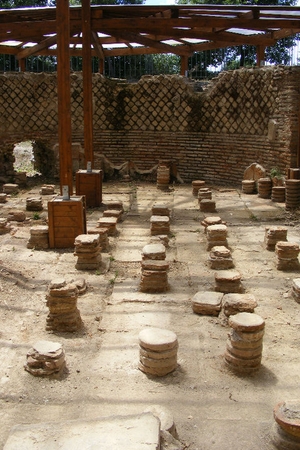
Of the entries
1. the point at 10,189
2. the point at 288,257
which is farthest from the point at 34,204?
the point at 288,257

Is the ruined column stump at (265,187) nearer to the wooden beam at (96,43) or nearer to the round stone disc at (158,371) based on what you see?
the wooden beam at (96,43)

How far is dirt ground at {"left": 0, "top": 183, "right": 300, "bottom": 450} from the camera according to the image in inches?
164

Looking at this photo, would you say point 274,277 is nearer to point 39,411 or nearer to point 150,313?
point 150,313

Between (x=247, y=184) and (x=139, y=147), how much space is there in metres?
4.24

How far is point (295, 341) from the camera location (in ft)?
17.9

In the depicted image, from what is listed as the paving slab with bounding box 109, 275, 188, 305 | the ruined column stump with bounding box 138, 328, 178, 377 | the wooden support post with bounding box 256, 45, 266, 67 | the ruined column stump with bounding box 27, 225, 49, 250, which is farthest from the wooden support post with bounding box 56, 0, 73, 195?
the wooden support post with bounding box 256, 45, 266, 67

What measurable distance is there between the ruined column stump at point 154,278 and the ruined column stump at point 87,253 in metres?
1.11

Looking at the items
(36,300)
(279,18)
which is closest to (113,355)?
(36,300)

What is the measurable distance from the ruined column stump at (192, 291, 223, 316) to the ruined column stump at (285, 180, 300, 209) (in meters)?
6.00

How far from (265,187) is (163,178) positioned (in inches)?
123

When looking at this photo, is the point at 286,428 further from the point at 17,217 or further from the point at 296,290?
the point at 17,217

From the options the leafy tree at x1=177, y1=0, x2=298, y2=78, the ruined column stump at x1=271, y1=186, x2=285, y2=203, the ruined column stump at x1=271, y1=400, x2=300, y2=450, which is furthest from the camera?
the leafy tree at x1=177, y1=0, x2=298, y2=78

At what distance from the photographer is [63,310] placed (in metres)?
5.65

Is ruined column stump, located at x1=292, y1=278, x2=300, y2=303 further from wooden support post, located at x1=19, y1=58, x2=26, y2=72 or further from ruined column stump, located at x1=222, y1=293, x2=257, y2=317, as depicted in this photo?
wooden support post, located at x1=19, y1=58, x2=26, y2=72
